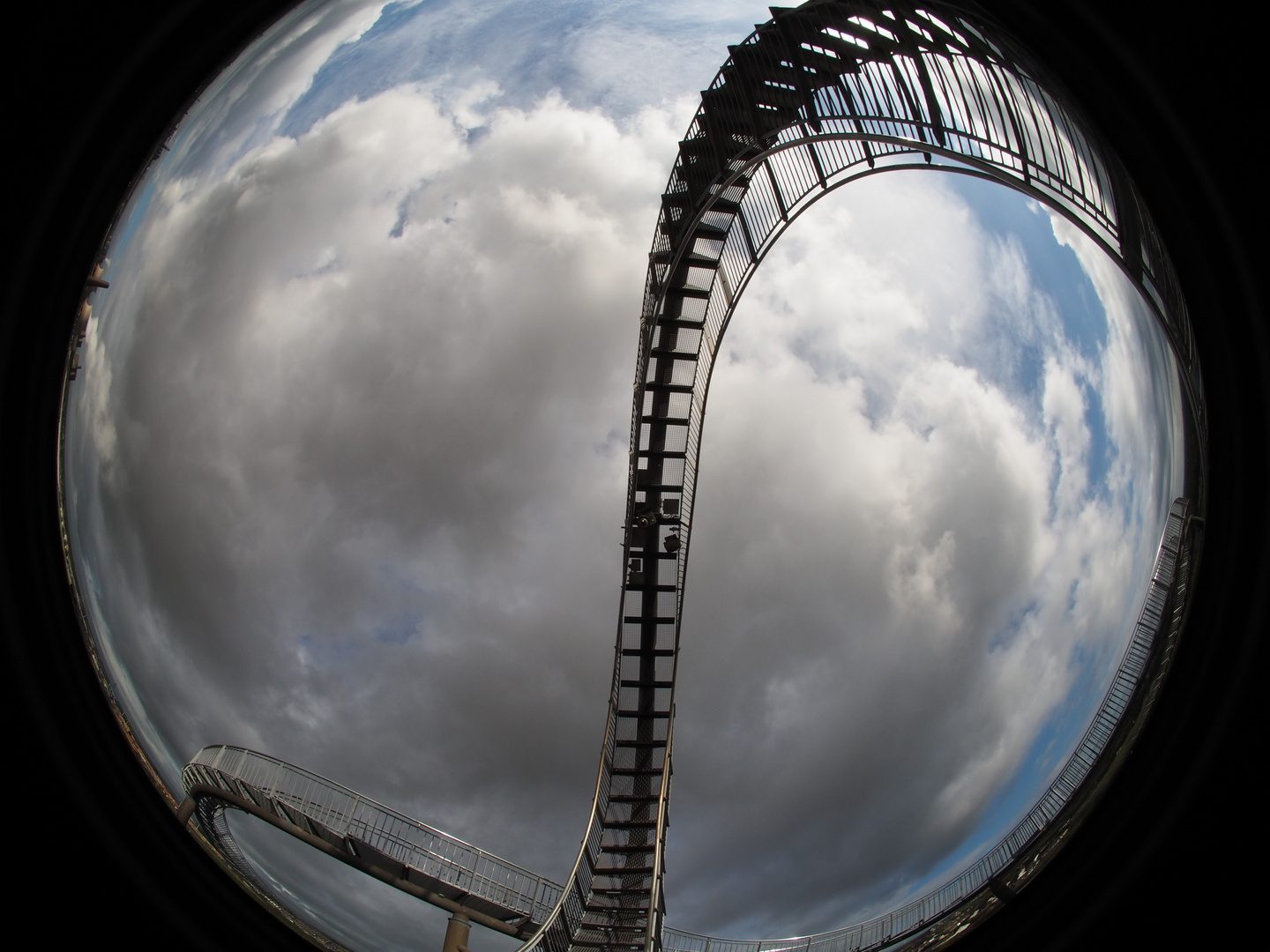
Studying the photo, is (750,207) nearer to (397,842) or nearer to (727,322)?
(727,322)

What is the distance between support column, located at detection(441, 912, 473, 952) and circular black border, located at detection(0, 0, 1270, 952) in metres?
8.69

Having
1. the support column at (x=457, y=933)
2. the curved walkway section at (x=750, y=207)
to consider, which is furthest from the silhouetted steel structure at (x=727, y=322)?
the support column at (x=457, y=933)

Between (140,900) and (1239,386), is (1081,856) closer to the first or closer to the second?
(1239,386)

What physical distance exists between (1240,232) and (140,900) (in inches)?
292

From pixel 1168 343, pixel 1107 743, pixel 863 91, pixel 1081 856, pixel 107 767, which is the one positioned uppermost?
pixel 863 91

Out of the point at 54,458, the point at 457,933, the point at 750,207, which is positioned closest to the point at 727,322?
the point at 750,207

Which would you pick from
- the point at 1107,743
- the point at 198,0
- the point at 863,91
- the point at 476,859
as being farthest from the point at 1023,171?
the point at 476,859

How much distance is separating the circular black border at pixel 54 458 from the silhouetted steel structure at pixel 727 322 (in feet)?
1.59

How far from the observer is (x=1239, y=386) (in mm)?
3973

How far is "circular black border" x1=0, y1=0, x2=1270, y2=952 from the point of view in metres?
3.69

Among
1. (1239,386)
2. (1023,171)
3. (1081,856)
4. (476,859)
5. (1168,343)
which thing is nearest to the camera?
(1239,386)

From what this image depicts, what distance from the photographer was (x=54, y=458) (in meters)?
4.61

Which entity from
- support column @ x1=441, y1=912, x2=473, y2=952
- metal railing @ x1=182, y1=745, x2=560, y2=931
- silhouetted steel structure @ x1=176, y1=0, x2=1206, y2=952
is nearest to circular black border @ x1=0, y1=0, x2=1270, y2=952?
silhouetted steel structure @ x1=176, y1=0, x2=1206, y2=952

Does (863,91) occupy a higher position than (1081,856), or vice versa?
(863,91)
